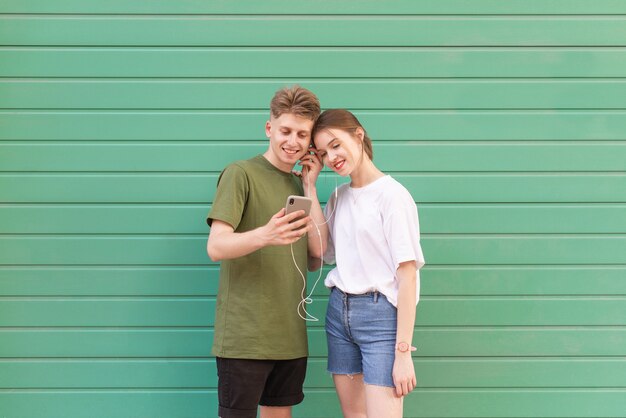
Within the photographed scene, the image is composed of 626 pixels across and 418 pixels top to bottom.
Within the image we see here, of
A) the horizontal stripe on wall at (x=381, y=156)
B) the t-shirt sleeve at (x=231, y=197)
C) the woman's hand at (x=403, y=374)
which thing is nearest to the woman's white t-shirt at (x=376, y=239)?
the woman's hand at (x=403, y=374)

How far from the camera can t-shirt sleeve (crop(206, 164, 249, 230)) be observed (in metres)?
2.49

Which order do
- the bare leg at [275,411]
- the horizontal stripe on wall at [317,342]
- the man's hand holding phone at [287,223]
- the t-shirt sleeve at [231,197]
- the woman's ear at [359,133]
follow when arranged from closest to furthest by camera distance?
the man's hand holding phone at [287,223], the t-shirt sleeve at [231,197], the woman's ear at [359,133], the bare leg at [275,411], the horizontal stripe on wall at [317,342]

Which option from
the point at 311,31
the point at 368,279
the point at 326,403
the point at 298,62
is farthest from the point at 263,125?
the point at 326,403

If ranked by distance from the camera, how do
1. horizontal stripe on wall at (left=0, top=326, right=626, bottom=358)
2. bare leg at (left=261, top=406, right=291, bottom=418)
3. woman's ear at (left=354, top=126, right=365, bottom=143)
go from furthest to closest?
1. horizontal stripe on wall at (left=0, top=326, right=626, bottom=358)
2. bare leg at (left=261, top=406, right=291, bottom=418)
3. woman's ear at (left=354, top=126, right=365, bottom=143)

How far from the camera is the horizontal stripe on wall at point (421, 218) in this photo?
10.7 ft

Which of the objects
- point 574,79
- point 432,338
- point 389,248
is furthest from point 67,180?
point 574,79

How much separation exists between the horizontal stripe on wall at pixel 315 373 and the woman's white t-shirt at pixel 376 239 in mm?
969

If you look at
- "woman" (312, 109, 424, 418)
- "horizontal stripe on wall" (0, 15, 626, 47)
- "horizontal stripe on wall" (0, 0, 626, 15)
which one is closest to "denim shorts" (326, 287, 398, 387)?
"woman" (312, 109, 424, 418)

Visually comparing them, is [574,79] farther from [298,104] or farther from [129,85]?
[129,85]

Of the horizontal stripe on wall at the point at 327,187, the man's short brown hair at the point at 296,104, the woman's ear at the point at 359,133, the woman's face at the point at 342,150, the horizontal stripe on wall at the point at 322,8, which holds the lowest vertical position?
the horizontal stripe on wall at the point at 327,187

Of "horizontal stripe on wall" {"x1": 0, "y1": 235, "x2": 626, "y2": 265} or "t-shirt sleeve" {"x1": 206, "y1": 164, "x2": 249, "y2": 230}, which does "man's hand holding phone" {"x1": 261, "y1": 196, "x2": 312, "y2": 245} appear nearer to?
"t-shirt sleeve" {"x1": 206, "y1": 164, "x2": 249, "y2": 230}

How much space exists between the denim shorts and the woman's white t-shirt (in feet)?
0.16

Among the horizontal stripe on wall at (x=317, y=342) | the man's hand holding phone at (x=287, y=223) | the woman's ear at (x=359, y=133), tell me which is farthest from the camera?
the horizontal stripe on wall at (x=317, y=342)

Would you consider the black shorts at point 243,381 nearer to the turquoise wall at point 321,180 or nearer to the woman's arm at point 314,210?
the woman's arm at point 314,210
